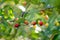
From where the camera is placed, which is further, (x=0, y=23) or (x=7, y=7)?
(x=0, y=23)

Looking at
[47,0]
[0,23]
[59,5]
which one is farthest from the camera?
[0,23]

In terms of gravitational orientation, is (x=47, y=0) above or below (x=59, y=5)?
above

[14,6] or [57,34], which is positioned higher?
[14,6]

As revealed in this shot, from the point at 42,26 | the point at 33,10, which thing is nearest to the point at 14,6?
the point at 33,10

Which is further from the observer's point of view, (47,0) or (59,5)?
(47,0)

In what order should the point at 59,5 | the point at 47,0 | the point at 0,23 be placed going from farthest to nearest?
the point at 0,23 < the point at 47,0 < the point at 59,5

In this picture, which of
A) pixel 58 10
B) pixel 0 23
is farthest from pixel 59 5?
pixel 0 23

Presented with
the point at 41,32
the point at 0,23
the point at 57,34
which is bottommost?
the point at 57,34

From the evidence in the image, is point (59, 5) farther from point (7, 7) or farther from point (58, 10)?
point (7, 7)

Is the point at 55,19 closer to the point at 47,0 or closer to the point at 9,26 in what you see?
the point at 47,0
